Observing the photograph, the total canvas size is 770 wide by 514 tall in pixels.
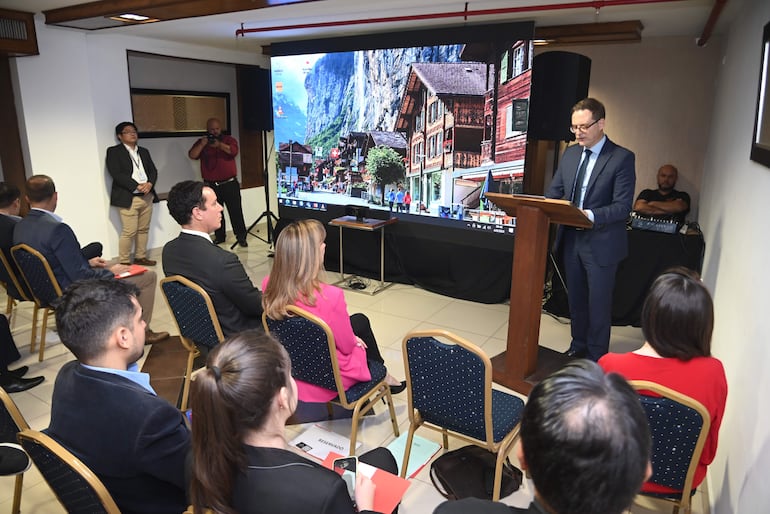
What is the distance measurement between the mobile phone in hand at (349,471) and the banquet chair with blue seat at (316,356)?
0.79 metres

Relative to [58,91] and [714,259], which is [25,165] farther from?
[714,259]

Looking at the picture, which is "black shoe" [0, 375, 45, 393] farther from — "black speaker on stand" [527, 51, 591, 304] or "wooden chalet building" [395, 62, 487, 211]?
"black speaker on stand" [527, 51, 591, 304]

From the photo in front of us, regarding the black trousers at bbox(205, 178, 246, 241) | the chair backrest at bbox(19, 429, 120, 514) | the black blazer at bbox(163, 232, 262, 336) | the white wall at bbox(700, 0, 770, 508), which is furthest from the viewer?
the black trousers at bbox(205, 178, 246, 241)

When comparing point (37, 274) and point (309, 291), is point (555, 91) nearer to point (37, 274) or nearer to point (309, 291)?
point (309, 291)

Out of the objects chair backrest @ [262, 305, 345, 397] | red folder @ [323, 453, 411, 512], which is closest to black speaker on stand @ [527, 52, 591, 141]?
chair backrest @ [262, 305, 345, 397]

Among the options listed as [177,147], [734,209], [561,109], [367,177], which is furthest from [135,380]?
[177,147]

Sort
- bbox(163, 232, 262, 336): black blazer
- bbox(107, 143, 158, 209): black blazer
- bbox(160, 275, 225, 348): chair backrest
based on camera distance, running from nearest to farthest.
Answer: bbox(160, 275, 225, 348): chair backrest
bbox(163, 232, 262, 336): black blazer
bbox(107, 143, 158, 209): black blazer

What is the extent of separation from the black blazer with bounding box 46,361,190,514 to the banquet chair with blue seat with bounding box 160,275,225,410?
39.3 inches

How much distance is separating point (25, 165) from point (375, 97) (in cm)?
356

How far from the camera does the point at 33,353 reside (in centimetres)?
370

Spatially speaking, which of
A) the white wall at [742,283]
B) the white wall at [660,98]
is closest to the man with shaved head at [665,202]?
the white wall at [742,283]

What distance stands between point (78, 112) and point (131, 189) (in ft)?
3.04

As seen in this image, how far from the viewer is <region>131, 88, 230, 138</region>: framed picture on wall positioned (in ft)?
20.9

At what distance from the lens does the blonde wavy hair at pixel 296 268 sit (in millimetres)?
2375
